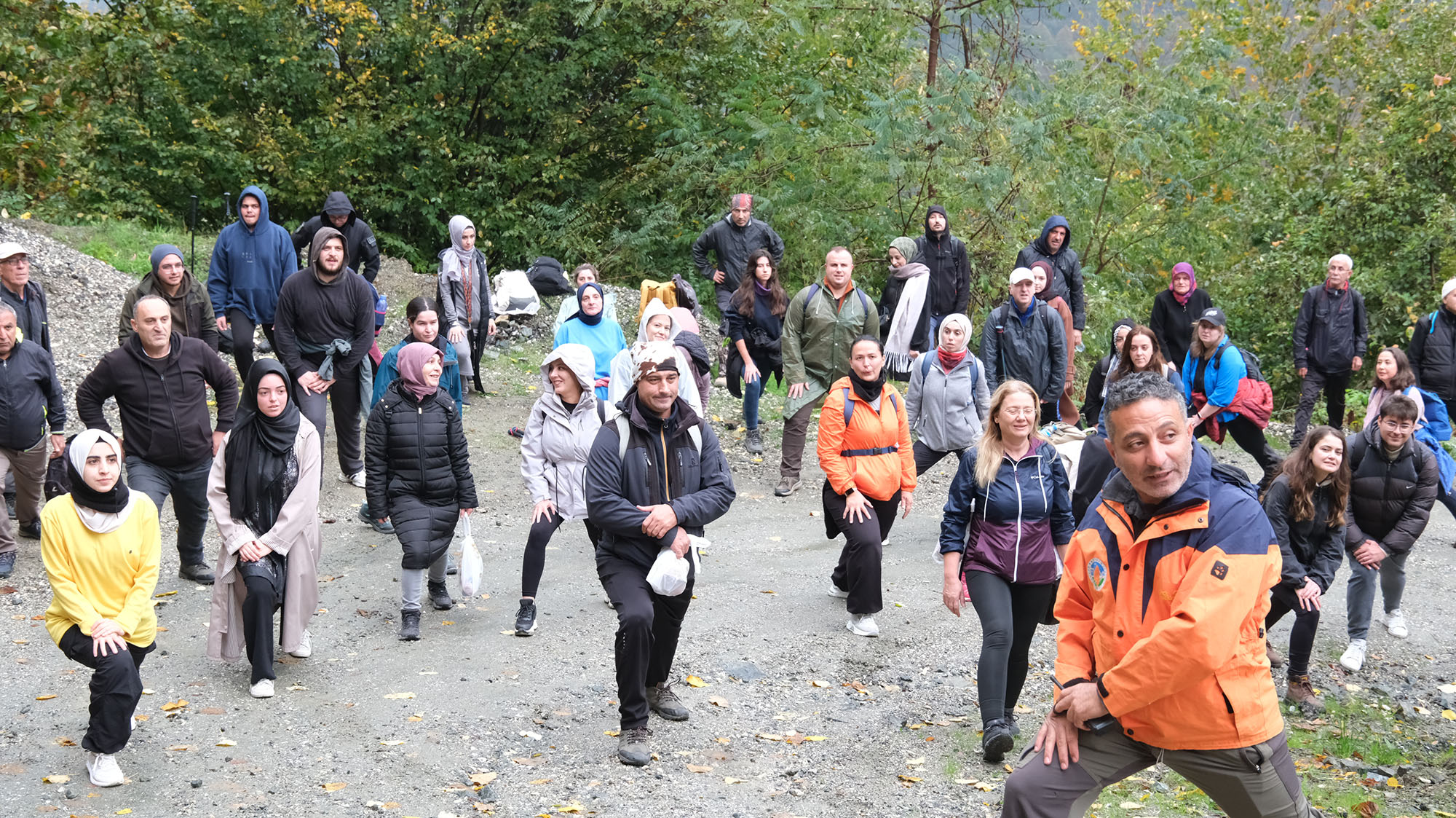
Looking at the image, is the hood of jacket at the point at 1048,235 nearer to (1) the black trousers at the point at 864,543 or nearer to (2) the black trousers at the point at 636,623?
(1) the black trousers at the point at 864,543

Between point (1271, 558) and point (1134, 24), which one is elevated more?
point (1134, 24)

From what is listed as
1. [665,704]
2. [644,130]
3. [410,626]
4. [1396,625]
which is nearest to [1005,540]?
[665,704]

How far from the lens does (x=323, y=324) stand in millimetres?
9320

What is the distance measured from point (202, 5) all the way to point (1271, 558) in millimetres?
18883

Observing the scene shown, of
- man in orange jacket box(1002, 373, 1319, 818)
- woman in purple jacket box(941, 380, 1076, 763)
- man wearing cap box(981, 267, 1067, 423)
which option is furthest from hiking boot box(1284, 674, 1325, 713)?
man in orange jacket box(1002, 373, 1319, 818)

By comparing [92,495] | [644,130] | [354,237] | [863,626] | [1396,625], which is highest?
[644,130]

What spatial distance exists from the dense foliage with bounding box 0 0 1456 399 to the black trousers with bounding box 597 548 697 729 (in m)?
10.4

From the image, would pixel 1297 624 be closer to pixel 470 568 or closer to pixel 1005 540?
pixel 1005 540

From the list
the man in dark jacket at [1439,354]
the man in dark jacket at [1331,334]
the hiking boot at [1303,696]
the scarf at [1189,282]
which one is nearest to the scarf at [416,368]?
the hiking boot at [1303,696]

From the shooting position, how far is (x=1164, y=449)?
11.1ft

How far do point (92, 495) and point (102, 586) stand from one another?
0.42m

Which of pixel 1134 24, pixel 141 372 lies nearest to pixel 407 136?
pixel 141 372

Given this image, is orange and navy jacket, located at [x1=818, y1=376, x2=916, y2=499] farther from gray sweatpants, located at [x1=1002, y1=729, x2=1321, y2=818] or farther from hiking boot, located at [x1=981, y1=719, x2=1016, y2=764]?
gray sweatpants, located at [x1=1002, y1=729, x2=1321, y2=818]

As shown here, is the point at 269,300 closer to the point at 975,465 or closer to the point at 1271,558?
the point at 975,465
